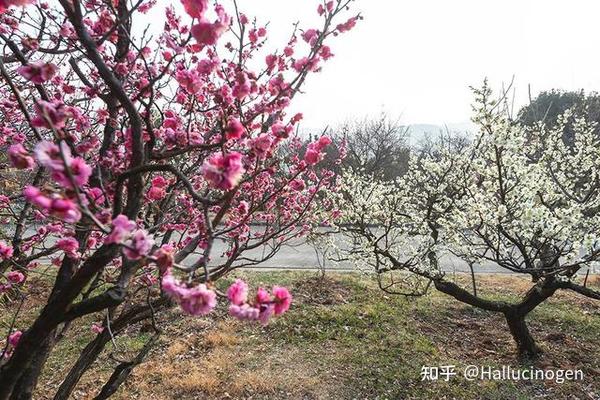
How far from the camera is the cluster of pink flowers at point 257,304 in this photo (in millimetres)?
1429

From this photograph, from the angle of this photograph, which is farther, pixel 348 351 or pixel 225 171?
pixel 348 351

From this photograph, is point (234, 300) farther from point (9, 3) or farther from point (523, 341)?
point (523, 341)

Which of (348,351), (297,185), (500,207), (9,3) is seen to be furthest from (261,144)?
(348,351)

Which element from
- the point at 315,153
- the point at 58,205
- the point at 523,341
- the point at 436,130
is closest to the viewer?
the point at 58,205

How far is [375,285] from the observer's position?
1011 centimetres

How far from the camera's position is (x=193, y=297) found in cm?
136

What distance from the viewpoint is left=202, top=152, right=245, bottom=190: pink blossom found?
138 cm

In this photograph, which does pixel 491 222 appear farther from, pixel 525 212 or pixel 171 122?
pixel 171 122

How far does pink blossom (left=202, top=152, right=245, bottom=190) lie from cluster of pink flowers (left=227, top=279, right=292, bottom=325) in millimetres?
410

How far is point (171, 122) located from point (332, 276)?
29.2 feet

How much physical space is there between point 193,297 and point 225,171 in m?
0.45

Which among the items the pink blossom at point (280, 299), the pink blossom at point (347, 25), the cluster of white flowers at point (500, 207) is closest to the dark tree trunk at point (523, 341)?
the cluster of white flowers at point (500, 207)

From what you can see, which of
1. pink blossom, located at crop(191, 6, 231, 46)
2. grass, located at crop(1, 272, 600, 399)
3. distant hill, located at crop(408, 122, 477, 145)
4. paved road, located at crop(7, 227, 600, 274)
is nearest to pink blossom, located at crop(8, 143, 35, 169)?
pink blossom, located at crop(191, 6, 231, 46)

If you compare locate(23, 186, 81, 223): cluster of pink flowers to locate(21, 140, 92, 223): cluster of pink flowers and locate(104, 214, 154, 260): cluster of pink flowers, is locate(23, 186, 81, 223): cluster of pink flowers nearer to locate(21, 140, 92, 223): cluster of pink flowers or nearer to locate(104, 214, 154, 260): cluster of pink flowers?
locate(21, 140, 92, 223): cluster of pink flowers
